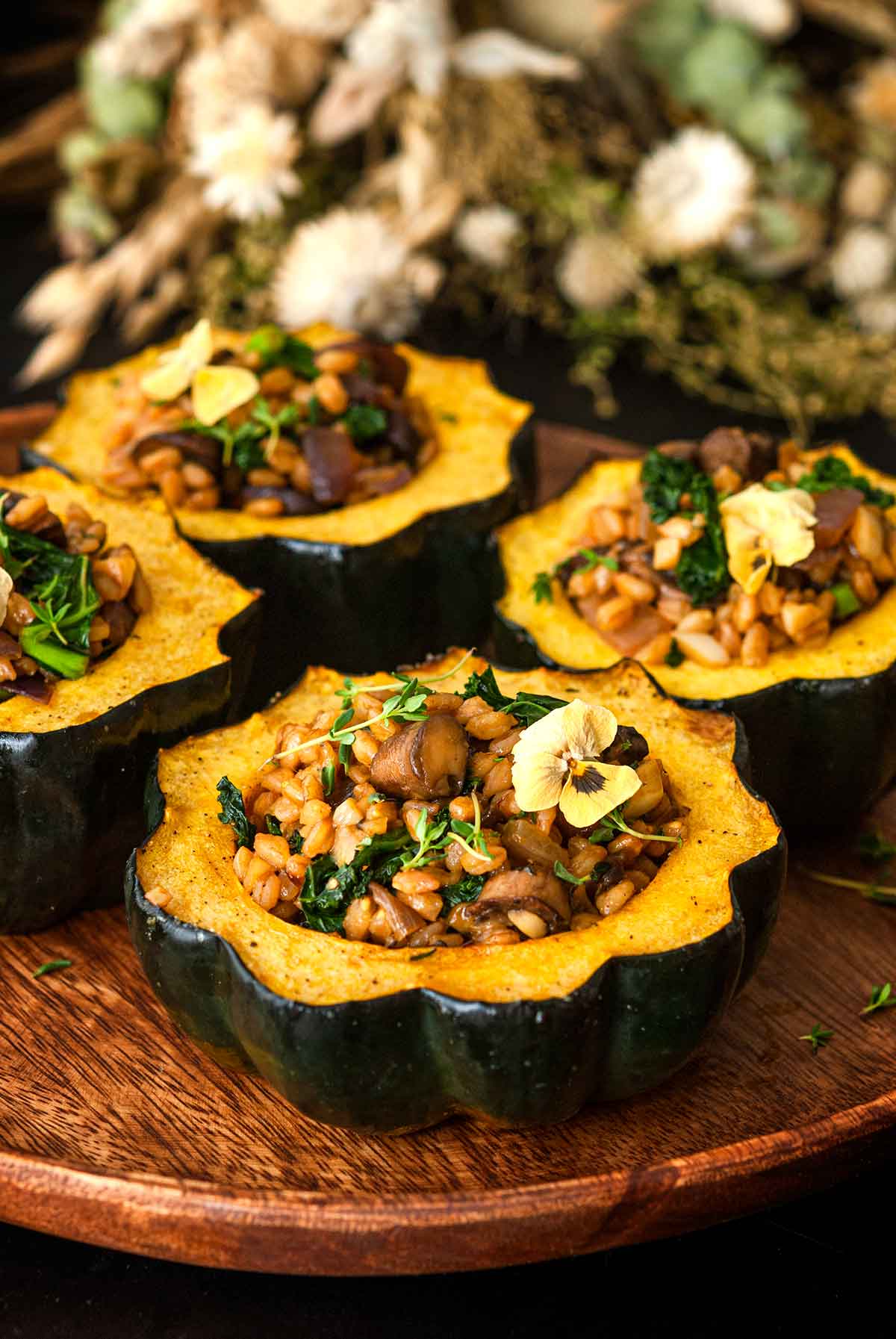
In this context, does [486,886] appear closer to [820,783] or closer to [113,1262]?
[113,1262]

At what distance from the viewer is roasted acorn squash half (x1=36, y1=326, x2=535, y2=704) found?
165 inches

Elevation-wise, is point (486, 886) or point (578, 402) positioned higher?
point (486, 886)

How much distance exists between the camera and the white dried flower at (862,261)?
6270mm

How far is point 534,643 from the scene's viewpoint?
3.82 m

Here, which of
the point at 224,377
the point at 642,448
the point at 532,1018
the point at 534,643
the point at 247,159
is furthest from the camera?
the point at 247,159

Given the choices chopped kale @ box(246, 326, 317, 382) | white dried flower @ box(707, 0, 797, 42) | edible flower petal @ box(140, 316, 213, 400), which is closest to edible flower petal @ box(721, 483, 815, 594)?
chopped kale @ box(246, 326, 317, 382)

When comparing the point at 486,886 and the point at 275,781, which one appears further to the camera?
the point at 275,781

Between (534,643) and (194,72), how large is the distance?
3.11 metres

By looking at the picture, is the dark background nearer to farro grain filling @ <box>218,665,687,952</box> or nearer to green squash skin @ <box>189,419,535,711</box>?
farro grain filling @ <box>218,665,687,952</box>

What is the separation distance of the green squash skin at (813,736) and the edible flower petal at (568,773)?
2.14 ft

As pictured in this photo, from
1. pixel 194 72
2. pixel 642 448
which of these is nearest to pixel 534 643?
pixel 642 448

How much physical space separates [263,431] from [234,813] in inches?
55.9

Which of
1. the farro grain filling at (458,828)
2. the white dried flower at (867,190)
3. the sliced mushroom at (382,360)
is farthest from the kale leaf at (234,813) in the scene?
the white dried flower at (867,190)

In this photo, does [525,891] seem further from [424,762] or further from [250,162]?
[250,162]
